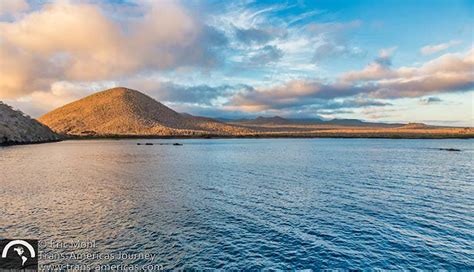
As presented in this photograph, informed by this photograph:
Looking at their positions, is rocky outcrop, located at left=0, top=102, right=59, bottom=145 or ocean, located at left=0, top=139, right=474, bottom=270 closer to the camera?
ocean, located at left=0, top=139, right=474, bottom=270

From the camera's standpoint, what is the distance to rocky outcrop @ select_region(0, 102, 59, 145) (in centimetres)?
12562

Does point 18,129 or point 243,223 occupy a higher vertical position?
point 18,129

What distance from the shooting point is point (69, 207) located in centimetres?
2638

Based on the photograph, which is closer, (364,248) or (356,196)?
(364,248)

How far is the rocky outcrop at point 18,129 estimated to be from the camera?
126m

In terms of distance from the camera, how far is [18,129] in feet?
439

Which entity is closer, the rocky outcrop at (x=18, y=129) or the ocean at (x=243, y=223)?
the ocean at (x=243, y=223)

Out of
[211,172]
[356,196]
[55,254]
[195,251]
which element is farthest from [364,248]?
[211,172]

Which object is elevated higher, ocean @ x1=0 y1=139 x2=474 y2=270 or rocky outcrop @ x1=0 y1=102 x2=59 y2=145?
rocky outcrop @ x1=0 y1=102 x2=59 y2=145

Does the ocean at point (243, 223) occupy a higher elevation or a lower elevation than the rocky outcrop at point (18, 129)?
lower

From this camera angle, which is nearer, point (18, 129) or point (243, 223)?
point (243, 223)

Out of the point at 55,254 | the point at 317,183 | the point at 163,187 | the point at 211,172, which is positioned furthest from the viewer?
the point at 211,172

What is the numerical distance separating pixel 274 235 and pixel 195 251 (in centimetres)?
512

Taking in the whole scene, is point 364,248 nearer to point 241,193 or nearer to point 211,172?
point 241,193
